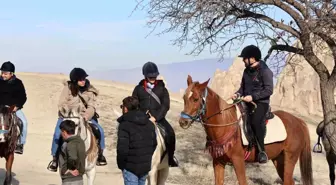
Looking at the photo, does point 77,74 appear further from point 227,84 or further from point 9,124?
point 227,84

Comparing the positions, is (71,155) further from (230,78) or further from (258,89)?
(230,78)

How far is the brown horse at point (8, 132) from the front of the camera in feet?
33.8

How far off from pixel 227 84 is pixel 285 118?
50.1 metres

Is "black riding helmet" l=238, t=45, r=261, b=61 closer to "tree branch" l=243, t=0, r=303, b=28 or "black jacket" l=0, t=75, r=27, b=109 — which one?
"tree branch" l=243, t=0, r=303, b=28

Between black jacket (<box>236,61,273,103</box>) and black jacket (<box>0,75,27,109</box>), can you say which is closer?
black jacket (<box>236,61,273,103</box>)

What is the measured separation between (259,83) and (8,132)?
4.80m

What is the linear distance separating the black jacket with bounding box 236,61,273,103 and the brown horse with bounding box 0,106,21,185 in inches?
176

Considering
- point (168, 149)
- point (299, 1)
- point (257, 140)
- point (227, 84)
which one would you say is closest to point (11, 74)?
point (168, 149)

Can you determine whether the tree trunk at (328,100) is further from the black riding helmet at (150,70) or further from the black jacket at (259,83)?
the black riding helmet at (150,70)

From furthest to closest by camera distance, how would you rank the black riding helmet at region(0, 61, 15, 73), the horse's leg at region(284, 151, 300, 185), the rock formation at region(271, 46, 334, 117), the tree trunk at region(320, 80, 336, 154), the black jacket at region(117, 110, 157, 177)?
the rock formation at region(271, 46, 334, 117), the tree trunk at region(320, 80, 336, 154), the black riding helmet at region(0, 61, 15, 73), the horse's leg at region(284, 151, 300, 185), the black jacket at region(117, 110, 157, 177)

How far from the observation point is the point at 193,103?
854 centimetres

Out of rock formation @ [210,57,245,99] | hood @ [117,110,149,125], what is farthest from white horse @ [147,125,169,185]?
rock formation @ [210,57,245,99]

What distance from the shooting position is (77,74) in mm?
9219

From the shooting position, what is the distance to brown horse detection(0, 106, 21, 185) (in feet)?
33.8
